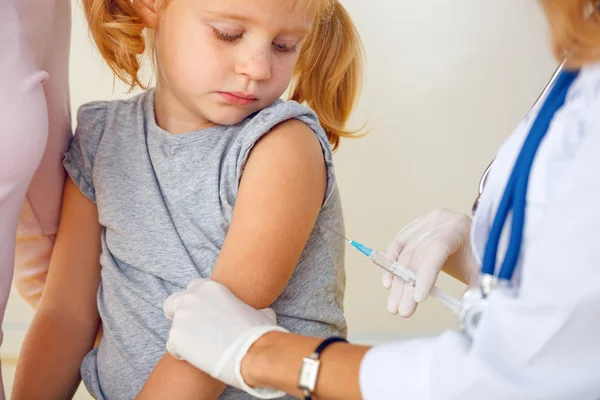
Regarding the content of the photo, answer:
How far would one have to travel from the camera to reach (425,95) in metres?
2.52

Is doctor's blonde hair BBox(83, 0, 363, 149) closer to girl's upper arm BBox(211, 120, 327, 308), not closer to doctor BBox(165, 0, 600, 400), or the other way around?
girl's upper arm BBox(211, 120, 327, 308)

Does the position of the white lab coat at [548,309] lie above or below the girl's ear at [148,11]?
below

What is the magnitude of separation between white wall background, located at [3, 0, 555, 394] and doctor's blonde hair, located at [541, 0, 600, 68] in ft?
5.38

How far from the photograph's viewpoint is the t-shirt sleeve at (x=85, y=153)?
1430mm

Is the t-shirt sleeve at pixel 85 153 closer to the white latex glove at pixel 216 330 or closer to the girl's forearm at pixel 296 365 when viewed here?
the white latex glove at pixel 216 330

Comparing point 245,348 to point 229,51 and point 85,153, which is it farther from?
point 85,153

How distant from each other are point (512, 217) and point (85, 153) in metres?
0.90

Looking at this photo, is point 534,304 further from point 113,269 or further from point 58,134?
point 58,134

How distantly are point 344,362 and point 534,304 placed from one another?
0.25m

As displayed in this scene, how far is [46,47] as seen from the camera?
1295 millimetres

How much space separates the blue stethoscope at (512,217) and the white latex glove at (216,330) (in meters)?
0.28

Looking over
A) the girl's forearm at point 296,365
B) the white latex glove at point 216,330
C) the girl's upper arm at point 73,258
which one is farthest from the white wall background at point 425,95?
the girl's forearm at point 296,365

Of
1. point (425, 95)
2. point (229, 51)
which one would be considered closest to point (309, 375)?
point (229, 51)

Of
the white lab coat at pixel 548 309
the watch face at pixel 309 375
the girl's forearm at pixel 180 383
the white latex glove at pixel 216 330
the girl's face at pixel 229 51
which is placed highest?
the girl's face at pixel 229 51
